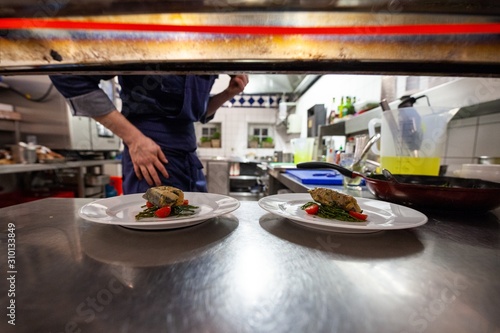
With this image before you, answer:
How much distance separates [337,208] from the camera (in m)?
0.48

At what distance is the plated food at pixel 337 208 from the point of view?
0.46 meters

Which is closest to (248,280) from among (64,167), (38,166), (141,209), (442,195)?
(141,209)

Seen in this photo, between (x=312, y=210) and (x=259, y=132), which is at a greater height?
(x=259, y=132)

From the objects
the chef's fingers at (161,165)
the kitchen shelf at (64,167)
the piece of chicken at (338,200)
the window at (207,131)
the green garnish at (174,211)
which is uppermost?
the window at (207,131)

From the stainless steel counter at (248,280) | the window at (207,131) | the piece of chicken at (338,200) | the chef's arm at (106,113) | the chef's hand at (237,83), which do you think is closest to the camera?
the stainless steel counter at (248,280)

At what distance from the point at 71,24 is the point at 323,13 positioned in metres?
0.51

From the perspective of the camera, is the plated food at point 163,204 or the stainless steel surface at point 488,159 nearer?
the plated food at point 163,204

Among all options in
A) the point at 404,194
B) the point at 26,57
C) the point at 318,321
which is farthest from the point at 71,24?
the point at 404,194

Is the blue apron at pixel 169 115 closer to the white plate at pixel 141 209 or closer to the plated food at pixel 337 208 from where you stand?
the white plate at pixel 141 209

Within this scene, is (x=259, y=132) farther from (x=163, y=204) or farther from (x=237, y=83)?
(x=163, y=204)

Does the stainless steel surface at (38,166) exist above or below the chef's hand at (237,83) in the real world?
below

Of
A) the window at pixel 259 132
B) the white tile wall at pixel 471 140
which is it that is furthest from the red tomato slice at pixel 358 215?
the window at pixel 259 132

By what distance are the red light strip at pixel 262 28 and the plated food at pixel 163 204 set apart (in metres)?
0.33

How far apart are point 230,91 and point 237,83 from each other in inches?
3.4
